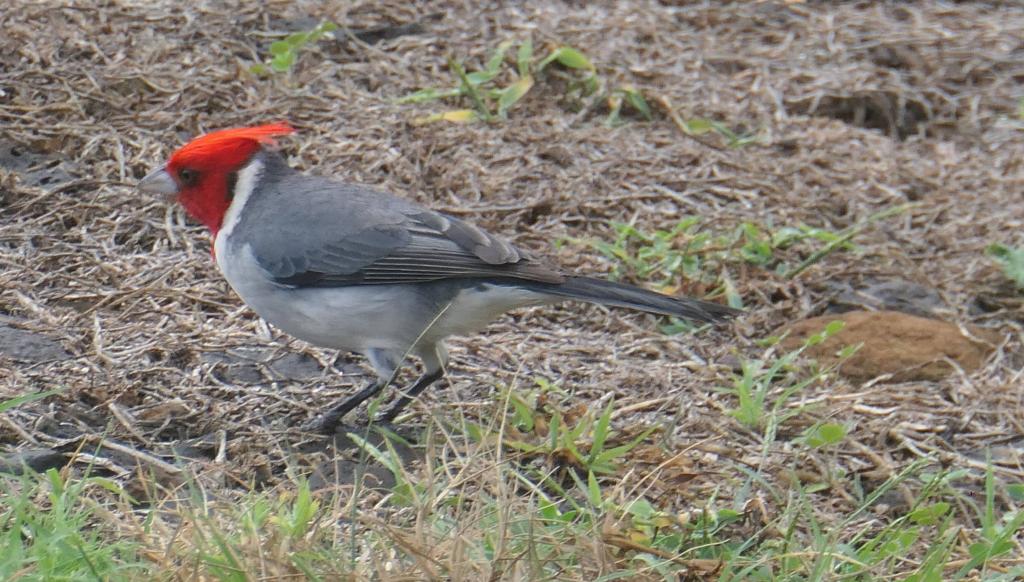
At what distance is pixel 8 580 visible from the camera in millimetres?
2996

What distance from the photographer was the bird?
445 cm

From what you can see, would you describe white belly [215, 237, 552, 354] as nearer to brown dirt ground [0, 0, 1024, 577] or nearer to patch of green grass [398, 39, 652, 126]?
brown dirt ground [0, 0, 1024, 577]

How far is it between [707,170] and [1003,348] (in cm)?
170

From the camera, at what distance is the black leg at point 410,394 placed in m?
4.60

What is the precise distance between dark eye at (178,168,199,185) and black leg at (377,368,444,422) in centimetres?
105

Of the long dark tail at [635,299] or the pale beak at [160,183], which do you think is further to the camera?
the pale beak at [160,183]

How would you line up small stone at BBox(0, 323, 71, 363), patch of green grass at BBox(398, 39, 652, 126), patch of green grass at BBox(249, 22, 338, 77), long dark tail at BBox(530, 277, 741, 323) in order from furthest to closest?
patch of green grass at BBox(398, 39, 652, 126) → patch of green grass at BBox(249, 22, 338, 77) → small stone at BBox(0, 323, 71, 363) → long dark tail at BBox(530, 277, 741, 323)

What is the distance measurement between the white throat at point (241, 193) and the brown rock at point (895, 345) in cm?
212

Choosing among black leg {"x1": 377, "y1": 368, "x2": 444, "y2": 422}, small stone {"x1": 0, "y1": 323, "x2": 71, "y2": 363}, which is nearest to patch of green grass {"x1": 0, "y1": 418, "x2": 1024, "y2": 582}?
black leg {"x1": 377, "y1": 368, "x2": 444, "y2": 422}

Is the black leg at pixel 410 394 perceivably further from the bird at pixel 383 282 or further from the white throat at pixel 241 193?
the white throat at pixel 241 193

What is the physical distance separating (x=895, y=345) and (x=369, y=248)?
6.97 feet

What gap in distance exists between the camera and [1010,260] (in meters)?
5.98

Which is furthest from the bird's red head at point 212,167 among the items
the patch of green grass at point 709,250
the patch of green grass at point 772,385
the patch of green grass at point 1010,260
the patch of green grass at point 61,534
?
the patch of green grass at point 1010,260

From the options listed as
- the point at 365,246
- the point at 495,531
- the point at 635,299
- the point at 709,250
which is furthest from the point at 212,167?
the point at 709,250
